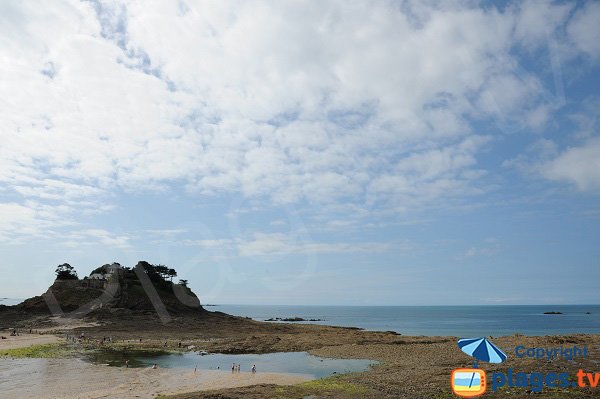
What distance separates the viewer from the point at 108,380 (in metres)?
39.1

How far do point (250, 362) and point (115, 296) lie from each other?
74177 millimetres

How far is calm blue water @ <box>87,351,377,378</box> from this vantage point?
44188mm

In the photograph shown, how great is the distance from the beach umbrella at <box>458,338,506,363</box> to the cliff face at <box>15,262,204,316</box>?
322 ft

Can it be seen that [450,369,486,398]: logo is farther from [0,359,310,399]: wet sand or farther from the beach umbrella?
[0,359,310,399]: wet sand

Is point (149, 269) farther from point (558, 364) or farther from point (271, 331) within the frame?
point (558, 364)

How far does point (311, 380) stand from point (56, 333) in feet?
223

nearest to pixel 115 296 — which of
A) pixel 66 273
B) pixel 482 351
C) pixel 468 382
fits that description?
pixel 66 273

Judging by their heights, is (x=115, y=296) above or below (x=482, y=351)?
above

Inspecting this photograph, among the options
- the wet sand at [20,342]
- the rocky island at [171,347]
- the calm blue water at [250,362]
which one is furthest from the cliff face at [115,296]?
the calm blue water at [250,362]

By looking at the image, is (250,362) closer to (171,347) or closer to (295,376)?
(295,376)

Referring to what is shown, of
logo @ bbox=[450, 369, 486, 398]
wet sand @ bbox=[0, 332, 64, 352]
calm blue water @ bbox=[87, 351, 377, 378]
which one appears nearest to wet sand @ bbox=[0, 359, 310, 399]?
calm blue water @ bbox=[87, 351, 377, 378]

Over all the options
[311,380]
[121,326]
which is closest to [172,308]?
[121,326]

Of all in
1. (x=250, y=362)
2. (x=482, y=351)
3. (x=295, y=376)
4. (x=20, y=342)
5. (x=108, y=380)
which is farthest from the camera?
(x=20, y=342)

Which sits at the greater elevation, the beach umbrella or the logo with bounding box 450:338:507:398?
the beach umbrella
